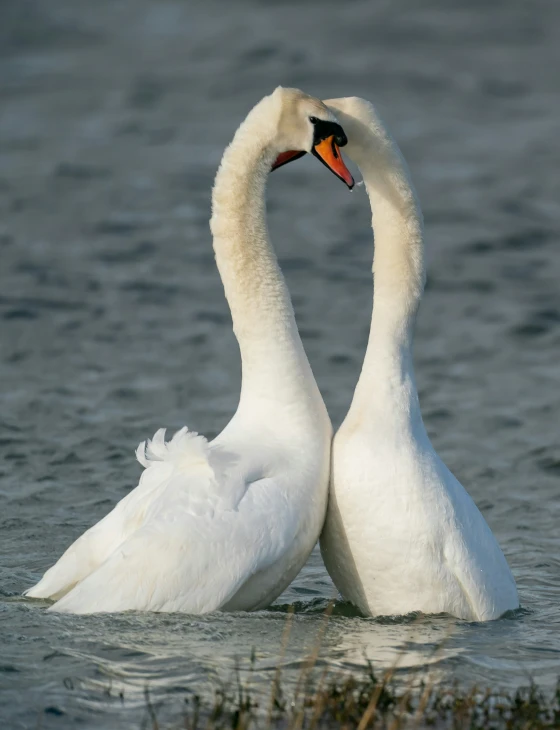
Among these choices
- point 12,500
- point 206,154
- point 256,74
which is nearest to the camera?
point 12,500

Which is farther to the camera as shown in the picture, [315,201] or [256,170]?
[315,201]

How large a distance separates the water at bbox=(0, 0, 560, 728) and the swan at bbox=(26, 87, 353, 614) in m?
0.19

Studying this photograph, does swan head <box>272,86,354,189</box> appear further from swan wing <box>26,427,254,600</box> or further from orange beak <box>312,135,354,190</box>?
swan wing <box>26,427,254,600</box>

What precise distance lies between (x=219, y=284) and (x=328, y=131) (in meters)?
9.60

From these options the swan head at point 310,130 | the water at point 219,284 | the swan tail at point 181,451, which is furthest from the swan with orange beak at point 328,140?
the water at point 219,284

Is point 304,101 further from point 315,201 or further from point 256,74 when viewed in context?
point 256,74

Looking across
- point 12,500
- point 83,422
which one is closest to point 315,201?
point 83,422

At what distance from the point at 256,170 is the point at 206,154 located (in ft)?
48.3

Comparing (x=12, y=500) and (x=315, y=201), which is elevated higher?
(x=315, y=201)

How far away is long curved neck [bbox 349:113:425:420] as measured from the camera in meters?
7.81

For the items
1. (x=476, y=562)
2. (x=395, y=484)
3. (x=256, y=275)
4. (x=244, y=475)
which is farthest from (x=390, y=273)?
(x=476, y=562)

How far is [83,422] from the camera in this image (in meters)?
12.7

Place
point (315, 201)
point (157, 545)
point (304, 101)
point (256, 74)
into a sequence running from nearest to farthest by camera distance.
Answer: point (157, 545)
point (304, 101)
point (315, 201)
point (256, 74)

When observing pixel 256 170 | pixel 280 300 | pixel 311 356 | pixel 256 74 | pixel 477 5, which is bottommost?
pixel 280 300
